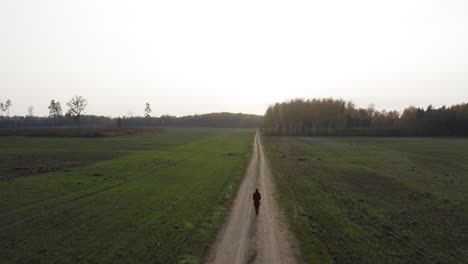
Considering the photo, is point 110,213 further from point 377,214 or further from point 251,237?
point 377,214

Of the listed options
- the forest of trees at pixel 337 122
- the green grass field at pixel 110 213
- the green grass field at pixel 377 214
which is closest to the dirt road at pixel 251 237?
the green grass field at pixel 110 213

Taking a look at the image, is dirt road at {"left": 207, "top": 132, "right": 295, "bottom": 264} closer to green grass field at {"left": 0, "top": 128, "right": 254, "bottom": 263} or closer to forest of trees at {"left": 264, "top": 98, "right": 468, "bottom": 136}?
green grass field at {"left": 0, "top": 128, "right": 254, "bottom": 263}

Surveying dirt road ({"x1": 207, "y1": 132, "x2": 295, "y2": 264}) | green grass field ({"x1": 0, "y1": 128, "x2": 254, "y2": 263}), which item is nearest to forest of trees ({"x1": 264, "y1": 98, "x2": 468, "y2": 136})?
green grass field ({"x1": 0, "y1": 128, "x2": 254, "y2": 263})

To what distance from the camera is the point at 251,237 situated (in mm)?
14984

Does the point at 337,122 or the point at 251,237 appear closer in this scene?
the point at 251,237

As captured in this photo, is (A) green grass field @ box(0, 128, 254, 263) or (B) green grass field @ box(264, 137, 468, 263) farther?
(B) green grass field @ box(264, 137, 468, 263)

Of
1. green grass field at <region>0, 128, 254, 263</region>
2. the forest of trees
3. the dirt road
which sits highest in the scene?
the forest of trees

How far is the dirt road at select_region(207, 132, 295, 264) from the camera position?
500 inches

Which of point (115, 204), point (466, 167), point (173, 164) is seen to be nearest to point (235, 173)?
point (173, 164)

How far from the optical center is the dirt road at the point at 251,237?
41.7 feet

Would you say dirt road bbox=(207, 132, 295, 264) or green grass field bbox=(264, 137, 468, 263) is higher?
green grass field bbox=(264, 137, 468, 263)

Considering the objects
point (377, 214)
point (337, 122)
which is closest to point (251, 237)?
point (377, 214)

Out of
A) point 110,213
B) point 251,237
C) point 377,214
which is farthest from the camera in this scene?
point 377,214

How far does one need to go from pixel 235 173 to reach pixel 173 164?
11.1 m
